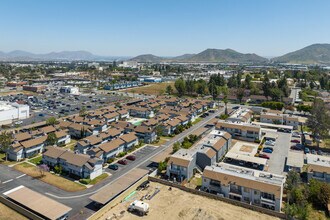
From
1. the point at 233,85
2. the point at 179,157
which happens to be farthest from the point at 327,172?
the point at 233,85

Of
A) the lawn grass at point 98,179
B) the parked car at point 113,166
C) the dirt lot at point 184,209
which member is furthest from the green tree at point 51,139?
the dirt lot at point 184,209

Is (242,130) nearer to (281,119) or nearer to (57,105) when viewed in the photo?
(281,119)

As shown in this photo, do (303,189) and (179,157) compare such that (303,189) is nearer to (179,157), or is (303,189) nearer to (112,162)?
(179,157)

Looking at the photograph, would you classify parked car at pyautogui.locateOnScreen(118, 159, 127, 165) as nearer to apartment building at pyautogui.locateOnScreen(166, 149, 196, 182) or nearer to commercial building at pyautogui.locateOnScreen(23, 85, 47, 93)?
apartment building at pyautogui.locateOnScreen(166, 149, 196, 182)


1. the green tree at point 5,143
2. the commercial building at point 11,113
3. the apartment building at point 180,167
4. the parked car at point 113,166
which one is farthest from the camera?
the commercial building at point 11,113

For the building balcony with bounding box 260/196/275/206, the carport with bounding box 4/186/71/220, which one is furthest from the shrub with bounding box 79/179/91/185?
the building balcony with bounding box 260/196/275/206

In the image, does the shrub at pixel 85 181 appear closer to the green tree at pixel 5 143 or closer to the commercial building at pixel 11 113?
the green tree at pixel 5 143

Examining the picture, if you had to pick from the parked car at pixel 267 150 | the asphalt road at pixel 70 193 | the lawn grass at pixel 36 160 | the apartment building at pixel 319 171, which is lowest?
the asphalt road at pixel 70 193

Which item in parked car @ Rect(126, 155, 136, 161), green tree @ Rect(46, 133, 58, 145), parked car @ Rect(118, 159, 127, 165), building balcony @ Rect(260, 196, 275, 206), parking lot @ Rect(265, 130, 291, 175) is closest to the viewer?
building balcony @ Rect(260, 196, 275, 206)
